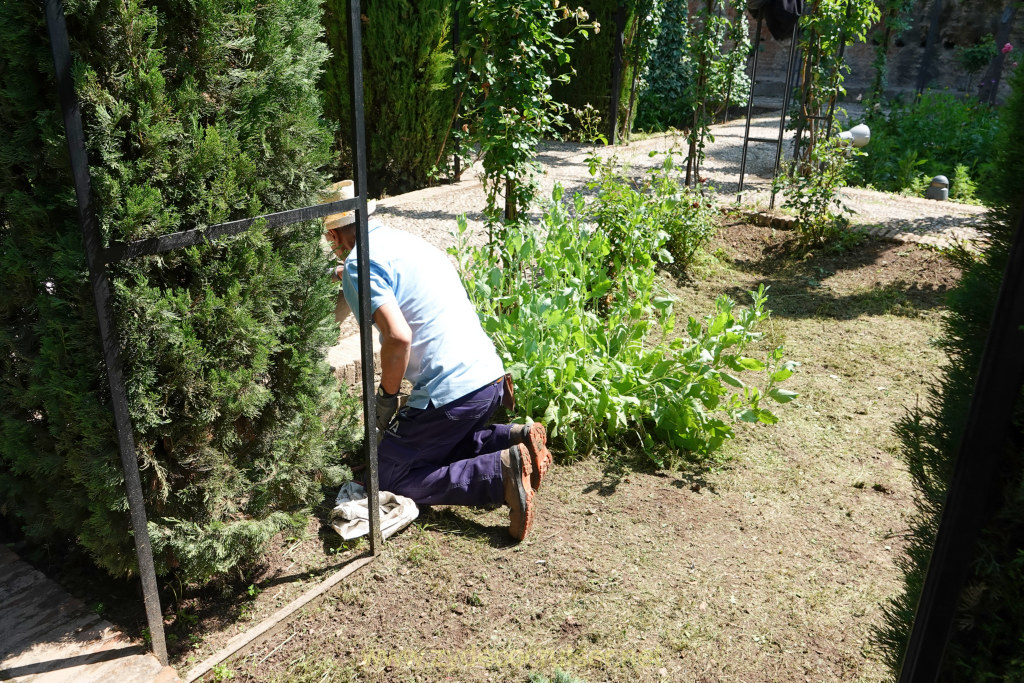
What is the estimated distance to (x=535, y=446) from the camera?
301cm

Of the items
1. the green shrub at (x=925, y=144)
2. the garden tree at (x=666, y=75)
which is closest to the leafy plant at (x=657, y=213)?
the green shrub at (x=925, y=144)

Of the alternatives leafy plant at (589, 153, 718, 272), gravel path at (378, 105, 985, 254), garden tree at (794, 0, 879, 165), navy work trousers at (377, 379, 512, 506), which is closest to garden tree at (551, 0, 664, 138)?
gravel path at (378, 105, 985, 254)

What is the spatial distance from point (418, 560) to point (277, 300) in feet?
3.70

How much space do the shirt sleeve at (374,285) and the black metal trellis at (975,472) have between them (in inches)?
77.6

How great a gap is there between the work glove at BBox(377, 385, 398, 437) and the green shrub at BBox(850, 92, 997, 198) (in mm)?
7551

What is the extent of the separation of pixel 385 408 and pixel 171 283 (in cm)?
125

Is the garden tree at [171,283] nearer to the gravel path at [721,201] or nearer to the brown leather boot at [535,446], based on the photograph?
the brown leather boot at [535,446]

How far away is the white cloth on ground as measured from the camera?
280 cm

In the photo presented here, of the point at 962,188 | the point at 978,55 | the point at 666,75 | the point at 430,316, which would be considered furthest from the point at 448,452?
the point at 978,55

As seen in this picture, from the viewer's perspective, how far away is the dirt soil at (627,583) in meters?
2.34

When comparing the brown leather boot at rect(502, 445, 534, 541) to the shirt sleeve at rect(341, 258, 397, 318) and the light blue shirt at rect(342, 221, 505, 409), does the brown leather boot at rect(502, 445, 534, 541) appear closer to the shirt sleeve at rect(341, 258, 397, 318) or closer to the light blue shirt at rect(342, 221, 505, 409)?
the light blue shirt at rect(342, 221, 505, 409)

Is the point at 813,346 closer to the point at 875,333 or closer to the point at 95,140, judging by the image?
the point at 875,333

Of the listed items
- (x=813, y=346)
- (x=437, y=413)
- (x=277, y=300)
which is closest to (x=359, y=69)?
(x=277, y=300)

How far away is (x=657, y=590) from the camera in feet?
8.77
